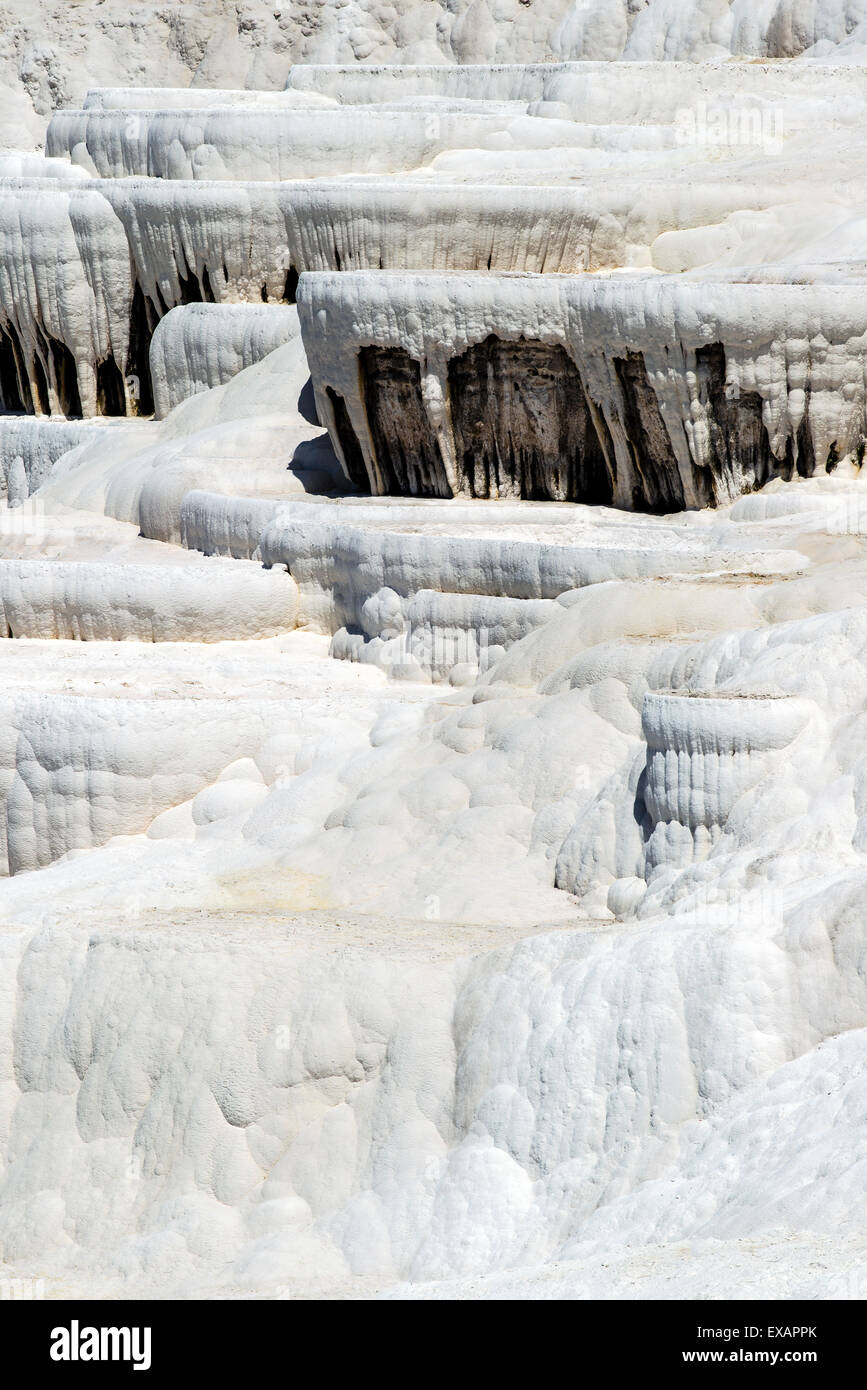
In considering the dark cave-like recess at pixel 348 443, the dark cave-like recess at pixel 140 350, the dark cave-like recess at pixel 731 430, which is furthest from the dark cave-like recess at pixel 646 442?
the dark cave-like recess at pixel 140 350

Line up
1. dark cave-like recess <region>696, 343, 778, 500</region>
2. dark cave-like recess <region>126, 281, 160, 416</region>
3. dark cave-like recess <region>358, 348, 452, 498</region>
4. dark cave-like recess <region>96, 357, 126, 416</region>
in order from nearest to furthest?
dark cave-like recess <region>696, 343, 778, 500</region>
dark cave-like recess <region>358, 348, 452, 498</region>
dark cave-like recess <region>126, 281, 160, 416</region>
dark cave-like recess <region>96, 357, 126, 416</region>

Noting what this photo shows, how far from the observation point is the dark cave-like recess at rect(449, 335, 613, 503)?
51.8ft

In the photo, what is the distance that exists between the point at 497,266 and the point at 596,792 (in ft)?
30.9

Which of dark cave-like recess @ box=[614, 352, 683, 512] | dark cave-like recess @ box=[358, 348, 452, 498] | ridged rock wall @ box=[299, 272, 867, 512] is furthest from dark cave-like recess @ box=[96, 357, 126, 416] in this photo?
dark cave-like recess @ box=[614, 352, 683, 512]

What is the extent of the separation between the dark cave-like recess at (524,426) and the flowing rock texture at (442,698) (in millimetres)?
35

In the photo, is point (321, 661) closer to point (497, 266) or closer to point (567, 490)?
point (567, 490)

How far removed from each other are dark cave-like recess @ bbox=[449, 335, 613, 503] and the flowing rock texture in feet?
0.11

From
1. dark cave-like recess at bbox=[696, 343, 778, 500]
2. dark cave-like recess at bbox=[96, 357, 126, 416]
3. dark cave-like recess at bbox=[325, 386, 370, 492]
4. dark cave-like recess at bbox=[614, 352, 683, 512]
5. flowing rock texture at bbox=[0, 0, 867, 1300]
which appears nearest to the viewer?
flowing rock texture at bbox=[0, 0, 867, 1300]

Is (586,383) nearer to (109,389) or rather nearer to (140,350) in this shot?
(140,350)

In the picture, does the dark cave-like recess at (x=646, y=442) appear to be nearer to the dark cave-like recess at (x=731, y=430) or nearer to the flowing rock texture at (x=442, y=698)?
the flowing rock texture at (x=442, y=698)

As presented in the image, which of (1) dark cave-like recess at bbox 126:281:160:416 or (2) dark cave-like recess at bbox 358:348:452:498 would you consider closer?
(2) dark cave-like recess at bbox 358:348:452:498

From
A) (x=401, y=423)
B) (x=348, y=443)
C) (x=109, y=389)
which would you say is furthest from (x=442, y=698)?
(x=109, y=389)

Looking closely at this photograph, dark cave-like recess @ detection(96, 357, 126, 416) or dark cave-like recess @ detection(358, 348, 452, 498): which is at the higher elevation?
dark cave-like recess @ detection(358, 348, 452, 498)

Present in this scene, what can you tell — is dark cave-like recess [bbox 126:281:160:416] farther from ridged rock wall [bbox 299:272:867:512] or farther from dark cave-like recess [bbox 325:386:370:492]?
ridged rock wall [bbox 299:272:867:512]
